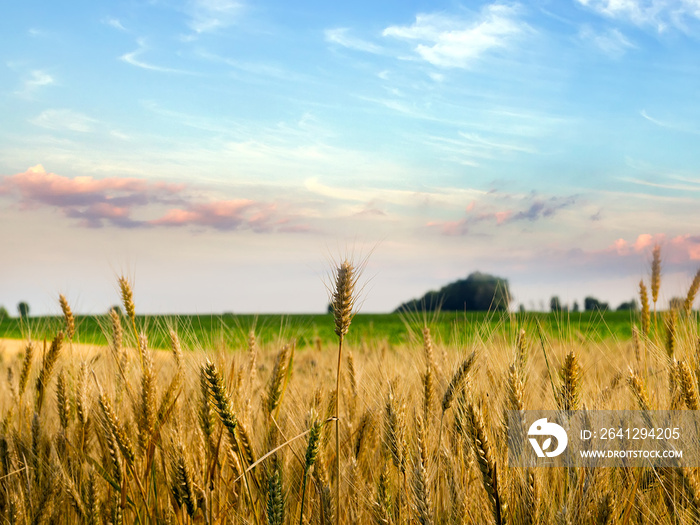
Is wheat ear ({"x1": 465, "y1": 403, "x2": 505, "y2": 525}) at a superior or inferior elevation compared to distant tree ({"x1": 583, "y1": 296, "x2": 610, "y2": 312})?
inferior

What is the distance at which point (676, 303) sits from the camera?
457 centimetres

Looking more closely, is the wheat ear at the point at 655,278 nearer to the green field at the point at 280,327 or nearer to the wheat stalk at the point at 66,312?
the green field at the point at 280,327

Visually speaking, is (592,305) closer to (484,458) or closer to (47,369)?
(484,458)

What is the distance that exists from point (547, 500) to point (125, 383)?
203 centimetres

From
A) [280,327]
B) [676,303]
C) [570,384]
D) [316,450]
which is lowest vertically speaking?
[316,450]

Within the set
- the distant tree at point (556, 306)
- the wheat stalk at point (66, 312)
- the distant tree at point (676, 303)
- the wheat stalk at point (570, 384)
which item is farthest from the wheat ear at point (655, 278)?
the wheat stalk at point (66, 312)

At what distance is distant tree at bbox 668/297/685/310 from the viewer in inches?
172

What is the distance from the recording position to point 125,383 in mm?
2725

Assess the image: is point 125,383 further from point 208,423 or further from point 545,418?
point 545,418

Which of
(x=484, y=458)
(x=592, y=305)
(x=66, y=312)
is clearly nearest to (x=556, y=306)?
(x=592, y=305)

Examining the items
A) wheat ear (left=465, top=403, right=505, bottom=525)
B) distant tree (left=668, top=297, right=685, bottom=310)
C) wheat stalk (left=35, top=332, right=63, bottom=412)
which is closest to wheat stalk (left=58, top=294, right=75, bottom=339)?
wheat stalk (left=35, top=332, right=63, bottom=412)

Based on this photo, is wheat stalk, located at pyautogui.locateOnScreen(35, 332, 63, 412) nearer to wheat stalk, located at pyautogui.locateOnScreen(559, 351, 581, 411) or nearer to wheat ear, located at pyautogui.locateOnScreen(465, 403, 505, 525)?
wheat ear, located at pyautogui.locateOnScreen(465, 403, 505, 525)

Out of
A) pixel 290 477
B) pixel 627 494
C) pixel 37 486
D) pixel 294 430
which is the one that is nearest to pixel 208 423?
pixel 290 477

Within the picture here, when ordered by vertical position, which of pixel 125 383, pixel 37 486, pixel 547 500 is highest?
pixel 125 383
